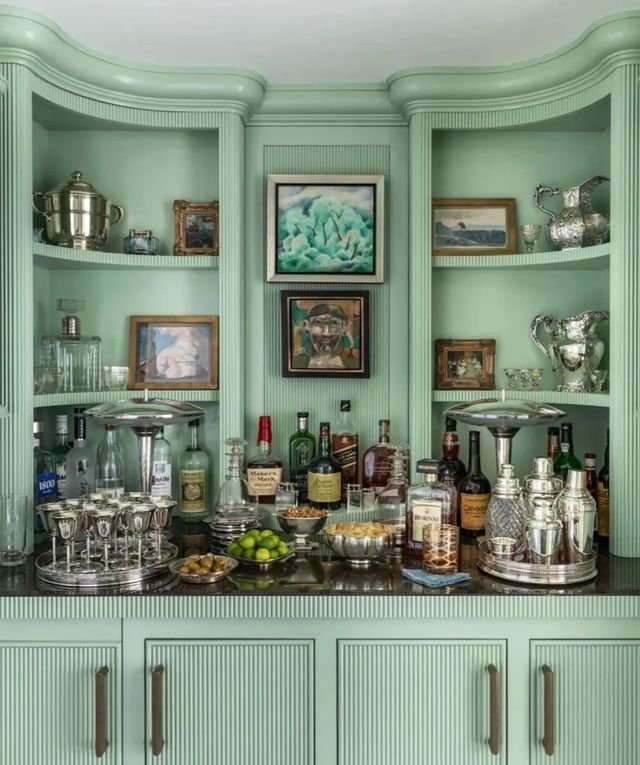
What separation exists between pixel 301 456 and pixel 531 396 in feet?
2.70

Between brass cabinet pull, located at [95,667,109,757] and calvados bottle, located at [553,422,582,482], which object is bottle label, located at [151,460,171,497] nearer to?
brass cabinet pull, located at [95,667,109,757]

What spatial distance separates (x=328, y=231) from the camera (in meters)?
2.51

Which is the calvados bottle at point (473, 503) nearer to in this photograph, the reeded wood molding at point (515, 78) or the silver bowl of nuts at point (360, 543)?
the silver bowl of nuts at point (360, 543)

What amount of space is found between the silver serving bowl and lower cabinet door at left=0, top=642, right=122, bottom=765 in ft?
2.11

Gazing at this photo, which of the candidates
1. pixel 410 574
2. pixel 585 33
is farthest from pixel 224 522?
pixel 585 33

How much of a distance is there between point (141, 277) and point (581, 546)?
5.67 feet

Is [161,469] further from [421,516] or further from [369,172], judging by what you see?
[369,172]

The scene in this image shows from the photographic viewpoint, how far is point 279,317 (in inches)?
102

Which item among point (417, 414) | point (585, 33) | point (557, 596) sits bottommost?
point (557, 596)

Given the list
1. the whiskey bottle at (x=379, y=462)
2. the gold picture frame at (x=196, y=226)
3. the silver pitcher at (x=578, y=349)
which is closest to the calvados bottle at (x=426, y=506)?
the whiskey bottle at (x=379, y=462)

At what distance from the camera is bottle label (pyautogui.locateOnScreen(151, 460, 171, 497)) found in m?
2.47

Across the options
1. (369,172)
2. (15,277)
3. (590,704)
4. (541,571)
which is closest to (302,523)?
(541,571)

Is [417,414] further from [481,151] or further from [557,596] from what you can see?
[481,151]

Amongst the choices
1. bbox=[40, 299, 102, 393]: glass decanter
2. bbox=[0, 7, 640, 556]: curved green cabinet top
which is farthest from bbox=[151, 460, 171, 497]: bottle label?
bbox=[40, 299, 102, 393]: glass decanter
